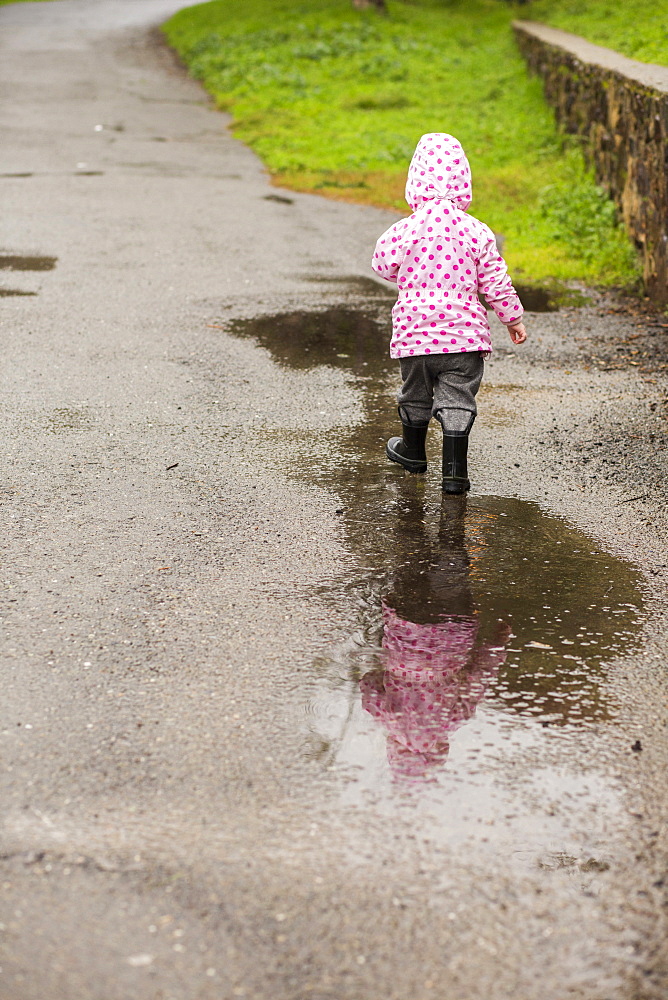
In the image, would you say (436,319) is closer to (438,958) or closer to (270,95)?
(438,958)

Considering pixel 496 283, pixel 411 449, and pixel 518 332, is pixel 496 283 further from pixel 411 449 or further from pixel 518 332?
pixel 411 449

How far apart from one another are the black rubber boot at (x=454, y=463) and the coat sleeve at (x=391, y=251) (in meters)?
0.81

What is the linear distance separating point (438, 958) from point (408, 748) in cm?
82

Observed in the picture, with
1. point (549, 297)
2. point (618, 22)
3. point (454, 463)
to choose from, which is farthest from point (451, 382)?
point (618, 22)

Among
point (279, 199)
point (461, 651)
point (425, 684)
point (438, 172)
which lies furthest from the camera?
point (279, 199)

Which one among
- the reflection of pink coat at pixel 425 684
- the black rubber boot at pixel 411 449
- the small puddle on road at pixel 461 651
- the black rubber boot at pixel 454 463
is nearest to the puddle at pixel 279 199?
the small puddle on road at pixel 461 651

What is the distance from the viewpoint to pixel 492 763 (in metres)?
3.22

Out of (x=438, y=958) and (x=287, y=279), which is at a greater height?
(x=438, y=958)

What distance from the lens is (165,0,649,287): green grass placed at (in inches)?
424

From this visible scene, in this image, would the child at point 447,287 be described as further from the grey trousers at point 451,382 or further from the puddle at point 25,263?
the puddle at point 25,263

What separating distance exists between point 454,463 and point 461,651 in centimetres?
150

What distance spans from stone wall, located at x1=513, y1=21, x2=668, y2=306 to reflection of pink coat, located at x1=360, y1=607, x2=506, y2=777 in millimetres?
5357

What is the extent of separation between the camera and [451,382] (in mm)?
5156

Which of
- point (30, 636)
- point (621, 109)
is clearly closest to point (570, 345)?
point (621, 109)
